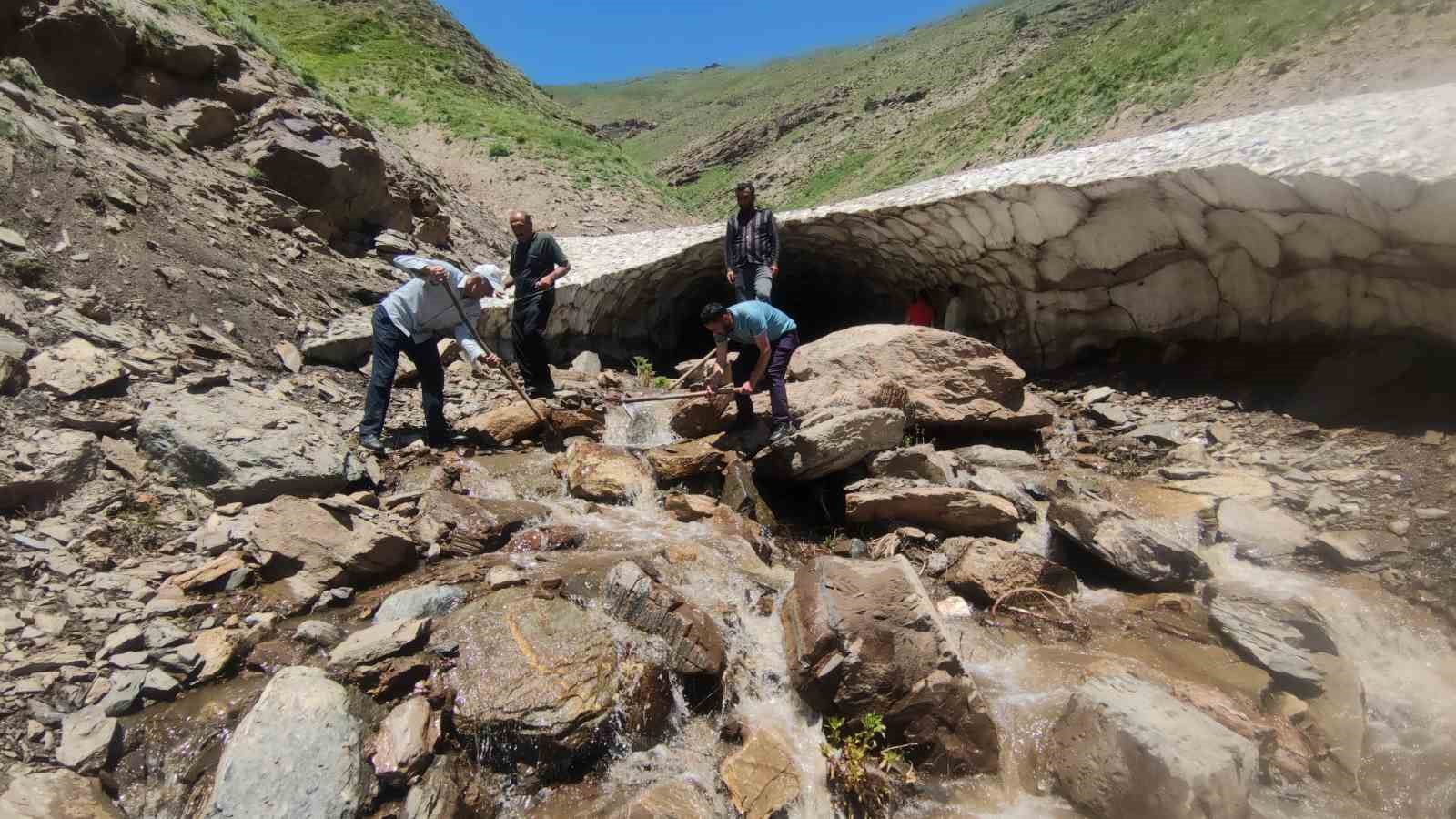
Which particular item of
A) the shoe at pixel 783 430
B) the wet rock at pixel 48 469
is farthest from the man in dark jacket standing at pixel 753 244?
the wet rock at pixel 48 469

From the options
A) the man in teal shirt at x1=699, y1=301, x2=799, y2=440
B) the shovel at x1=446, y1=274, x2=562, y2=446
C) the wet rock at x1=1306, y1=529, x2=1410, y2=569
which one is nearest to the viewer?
the wet rock at x1=1306, y1=529, x2=1410, y2=569

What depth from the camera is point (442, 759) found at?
8.90 feet

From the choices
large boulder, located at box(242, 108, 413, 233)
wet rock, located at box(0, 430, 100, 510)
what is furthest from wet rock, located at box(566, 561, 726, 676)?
large boulder, located at box(242, 108, 413, 233)

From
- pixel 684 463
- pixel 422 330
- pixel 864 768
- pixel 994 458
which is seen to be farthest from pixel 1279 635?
pixel 422 330

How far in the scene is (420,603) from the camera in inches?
135

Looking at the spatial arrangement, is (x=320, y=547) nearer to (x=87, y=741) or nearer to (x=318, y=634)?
(x=318, y=634)

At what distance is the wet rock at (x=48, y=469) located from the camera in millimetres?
3270

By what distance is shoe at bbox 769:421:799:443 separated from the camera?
5.30 metres

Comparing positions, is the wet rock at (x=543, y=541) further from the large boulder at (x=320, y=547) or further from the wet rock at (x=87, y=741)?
the wet rock at (x=87, y=741)

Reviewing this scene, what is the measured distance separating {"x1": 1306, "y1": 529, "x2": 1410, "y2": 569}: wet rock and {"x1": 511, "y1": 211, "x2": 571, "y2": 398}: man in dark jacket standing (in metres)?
5.76

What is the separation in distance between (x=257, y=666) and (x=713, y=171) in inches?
1497

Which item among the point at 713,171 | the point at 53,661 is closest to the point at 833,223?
the point at 53,661

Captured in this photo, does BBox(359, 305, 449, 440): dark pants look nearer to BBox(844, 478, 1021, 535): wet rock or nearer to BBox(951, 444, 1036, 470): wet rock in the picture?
BBox(844, 478, 1021, 535): wet rock

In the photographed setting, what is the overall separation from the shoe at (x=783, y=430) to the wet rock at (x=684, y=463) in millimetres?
446
